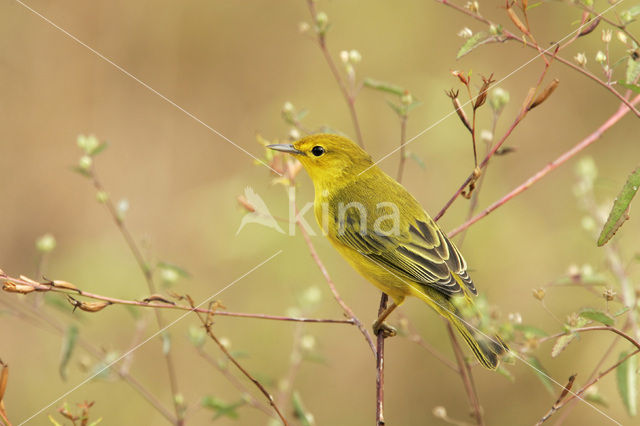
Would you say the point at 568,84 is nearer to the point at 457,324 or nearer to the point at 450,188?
the point at 450,188

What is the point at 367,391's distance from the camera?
5520mm

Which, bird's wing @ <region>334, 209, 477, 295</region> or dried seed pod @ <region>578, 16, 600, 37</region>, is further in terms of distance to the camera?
bird's wing @ <region>334, 209, 477, 295</region>

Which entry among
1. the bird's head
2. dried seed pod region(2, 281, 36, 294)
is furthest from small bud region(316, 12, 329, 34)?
dried seed pod region(2, 281, 36, 294)

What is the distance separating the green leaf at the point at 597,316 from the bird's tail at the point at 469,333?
3.00 ft

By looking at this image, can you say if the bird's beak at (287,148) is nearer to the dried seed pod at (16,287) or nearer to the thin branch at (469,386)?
the thin branch at (469,386)

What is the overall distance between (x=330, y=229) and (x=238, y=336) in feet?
5.50

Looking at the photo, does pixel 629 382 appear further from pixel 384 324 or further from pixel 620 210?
pixel 384 324

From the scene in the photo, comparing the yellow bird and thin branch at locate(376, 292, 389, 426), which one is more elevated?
the yellow bird

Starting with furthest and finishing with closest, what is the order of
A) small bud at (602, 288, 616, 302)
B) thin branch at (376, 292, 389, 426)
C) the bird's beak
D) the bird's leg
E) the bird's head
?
the bird's head
the bird's beak
the bird's leg
thin branch at (376, 292, 389, 426)
small bud at (602, 288, 616, 302)

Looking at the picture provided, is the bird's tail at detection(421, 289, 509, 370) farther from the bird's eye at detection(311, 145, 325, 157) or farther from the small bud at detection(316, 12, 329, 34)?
the small bud at detection(316, 12, 329, 34)

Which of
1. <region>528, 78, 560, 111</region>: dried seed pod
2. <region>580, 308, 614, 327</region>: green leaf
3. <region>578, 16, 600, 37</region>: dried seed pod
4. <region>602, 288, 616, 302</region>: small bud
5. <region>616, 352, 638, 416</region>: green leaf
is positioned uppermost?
<region>578, 16, 600, 37</region>: dried seed pod

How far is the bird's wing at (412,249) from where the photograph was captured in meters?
3.92

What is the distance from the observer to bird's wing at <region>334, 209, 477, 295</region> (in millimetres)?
3920

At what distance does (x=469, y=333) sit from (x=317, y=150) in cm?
155
